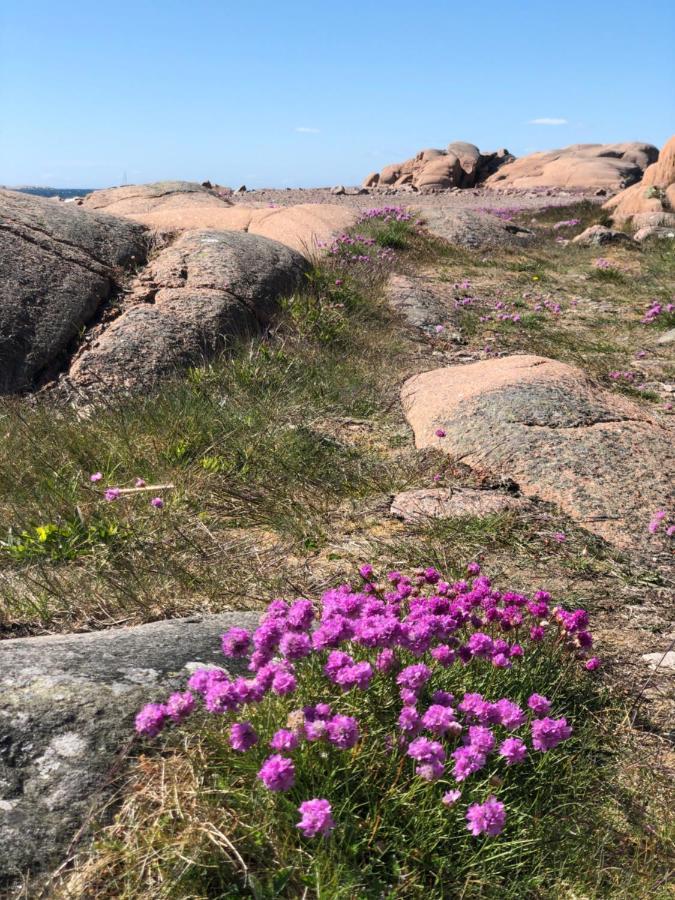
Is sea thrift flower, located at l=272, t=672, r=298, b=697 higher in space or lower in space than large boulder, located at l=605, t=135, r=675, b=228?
lower

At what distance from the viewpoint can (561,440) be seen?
475 centimetres

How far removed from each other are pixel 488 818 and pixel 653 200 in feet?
62.8

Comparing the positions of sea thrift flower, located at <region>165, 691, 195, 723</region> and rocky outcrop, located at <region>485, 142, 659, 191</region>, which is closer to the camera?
sea thrift flower, located at <region>165, 691, 195, 723</region>

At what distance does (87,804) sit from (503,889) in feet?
3.38

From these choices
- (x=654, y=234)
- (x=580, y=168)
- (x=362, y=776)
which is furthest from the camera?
(x=580, y=168)

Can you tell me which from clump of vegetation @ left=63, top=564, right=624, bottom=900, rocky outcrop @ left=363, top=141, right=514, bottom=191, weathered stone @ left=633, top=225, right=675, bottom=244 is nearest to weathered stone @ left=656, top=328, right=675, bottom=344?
weathered stone @ left=633, top=225, right=675, bottom=244

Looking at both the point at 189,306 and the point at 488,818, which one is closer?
the point at 488,818

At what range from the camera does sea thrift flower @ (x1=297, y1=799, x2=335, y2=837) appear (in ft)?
5.22

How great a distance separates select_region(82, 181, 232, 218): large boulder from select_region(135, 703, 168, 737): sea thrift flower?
37.0ft

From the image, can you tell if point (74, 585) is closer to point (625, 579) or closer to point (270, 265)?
point (625, 579)

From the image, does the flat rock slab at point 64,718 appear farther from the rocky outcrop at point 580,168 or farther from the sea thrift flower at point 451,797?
the rocky outcrop at point 580,168

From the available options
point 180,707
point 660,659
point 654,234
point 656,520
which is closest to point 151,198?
point 654,234

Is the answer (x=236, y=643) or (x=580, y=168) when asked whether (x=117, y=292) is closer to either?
(x=236, y=643)

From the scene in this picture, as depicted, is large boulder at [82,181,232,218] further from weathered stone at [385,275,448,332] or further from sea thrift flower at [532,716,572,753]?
sea thrift flower at [532,716,572,753]
